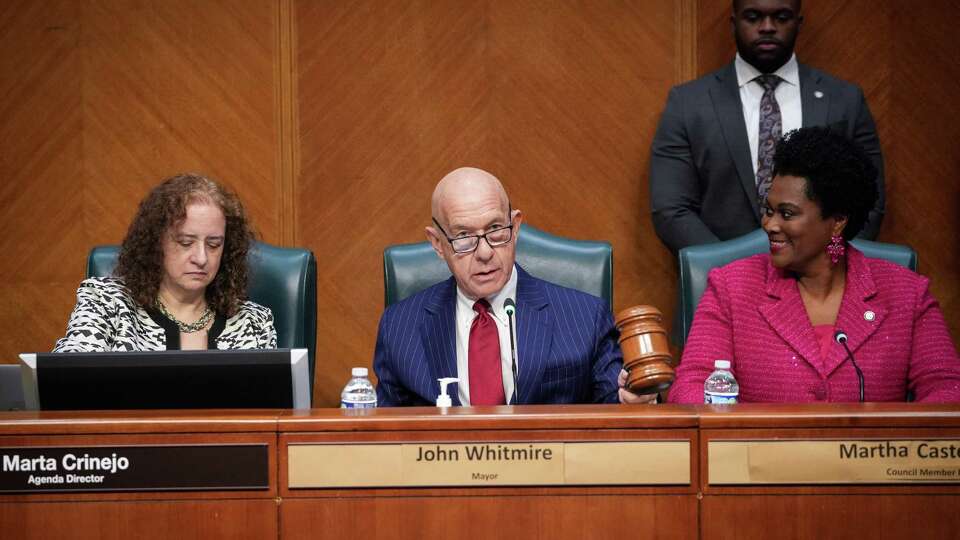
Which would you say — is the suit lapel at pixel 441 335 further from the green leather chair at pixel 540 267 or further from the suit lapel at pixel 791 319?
the suit lapel at pixel 791 319

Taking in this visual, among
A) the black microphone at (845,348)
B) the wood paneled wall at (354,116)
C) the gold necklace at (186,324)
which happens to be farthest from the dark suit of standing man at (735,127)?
the gold necklace at (186,324)

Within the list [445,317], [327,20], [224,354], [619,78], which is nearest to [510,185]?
[619,78]

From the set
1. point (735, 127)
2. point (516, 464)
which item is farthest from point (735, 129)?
point (516, 464)

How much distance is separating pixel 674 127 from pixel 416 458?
8.21 feet

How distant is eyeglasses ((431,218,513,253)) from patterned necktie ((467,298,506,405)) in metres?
0.15

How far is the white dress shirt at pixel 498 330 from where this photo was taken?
2.53m

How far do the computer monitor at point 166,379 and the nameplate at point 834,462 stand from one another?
2.30 feet

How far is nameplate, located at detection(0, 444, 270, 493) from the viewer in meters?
1.70

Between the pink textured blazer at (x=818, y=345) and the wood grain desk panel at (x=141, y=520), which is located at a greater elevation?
the pink textured blazer at (x=818, y=345)

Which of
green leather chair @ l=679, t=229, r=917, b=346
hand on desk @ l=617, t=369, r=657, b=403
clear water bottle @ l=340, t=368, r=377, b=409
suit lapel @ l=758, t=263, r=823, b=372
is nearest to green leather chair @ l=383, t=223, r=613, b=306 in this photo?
green leather chair @ l=679, t=229, r=917, b=346

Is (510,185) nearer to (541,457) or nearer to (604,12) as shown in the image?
(604,12)

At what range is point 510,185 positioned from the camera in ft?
14.2

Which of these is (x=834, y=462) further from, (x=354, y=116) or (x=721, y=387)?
(x=354, y=116)

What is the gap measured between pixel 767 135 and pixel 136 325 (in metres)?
2.15
